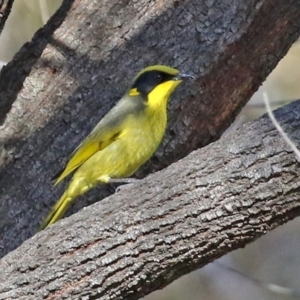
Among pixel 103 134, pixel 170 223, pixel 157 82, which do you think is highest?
pixel 157 82

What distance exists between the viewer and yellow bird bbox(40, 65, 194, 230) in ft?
13.5

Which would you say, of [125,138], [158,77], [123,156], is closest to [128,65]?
[158,77]

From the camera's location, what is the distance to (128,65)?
4262mm

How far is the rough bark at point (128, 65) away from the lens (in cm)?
414

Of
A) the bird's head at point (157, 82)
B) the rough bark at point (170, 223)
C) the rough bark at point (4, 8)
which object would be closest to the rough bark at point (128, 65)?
the bird's head at point (157, 82)

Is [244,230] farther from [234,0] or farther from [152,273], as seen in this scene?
[234,0]

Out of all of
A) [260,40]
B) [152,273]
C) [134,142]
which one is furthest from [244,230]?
[260,40]

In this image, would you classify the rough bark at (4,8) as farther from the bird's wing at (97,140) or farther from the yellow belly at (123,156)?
the yellow belly at (123,156)

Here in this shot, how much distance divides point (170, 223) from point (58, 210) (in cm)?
119

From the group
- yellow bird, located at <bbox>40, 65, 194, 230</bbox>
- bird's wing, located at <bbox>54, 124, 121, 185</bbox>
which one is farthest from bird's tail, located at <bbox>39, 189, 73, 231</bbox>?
bird's wing, located at <bbox>54, 124, 121, 185</bbox>

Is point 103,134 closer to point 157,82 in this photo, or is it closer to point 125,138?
point 125,138

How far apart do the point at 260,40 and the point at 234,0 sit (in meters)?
0.27

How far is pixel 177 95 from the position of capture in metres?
4.32

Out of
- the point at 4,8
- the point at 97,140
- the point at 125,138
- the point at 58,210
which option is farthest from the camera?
the point at 125,138
